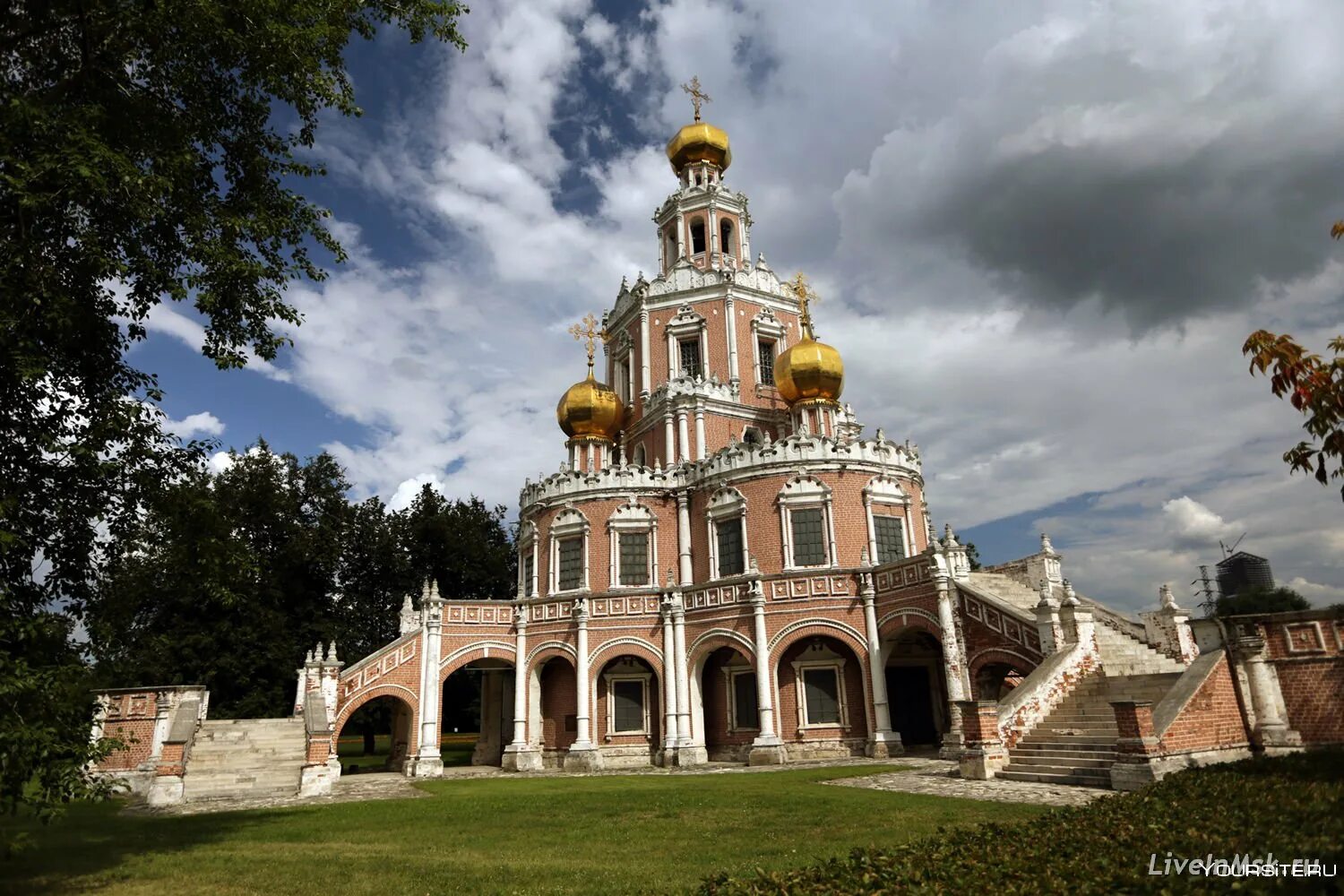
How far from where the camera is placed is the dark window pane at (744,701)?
27578mm

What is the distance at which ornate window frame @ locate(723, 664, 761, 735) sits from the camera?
1093 inches

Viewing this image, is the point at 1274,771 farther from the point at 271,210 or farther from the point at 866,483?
the point at 866,483

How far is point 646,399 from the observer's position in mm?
34844

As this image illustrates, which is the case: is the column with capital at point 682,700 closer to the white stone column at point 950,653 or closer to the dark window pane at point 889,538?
the dark window pane at point 889,538

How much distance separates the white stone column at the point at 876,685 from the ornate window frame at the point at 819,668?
1.36 m

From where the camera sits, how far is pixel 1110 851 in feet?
20.5

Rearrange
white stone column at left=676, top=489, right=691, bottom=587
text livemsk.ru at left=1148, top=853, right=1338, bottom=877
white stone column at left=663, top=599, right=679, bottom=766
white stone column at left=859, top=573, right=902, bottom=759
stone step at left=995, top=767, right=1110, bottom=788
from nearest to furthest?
text livemsk.ru at left=1148, top=853, right=1338, bottom=877
stone step at left=995, top=767, right=1110, bottom=788
white stone column at left=859, top=573, right=902, bottom=759
white stone column at left=663, top=599, right=679, bottom=766
white stone column at left=676, top=489, right=691, bottom=587

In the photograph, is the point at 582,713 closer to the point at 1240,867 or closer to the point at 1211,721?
the point at 1211,721

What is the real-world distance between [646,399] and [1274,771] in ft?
88.1

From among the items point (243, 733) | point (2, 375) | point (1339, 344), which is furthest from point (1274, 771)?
point (243, 733)

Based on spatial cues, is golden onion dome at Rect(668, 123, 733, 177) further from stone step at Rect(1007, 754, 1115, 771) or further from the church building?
stone step at Rect(1007, 754, 1115, 771)

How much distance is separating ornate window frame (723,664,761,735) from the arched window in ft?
65.1

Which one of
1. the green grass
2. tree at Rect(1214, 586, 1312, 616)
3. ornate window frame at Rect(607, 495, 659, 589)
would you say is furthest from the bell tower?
tree at Rect(1214, 586, 1312, 616)

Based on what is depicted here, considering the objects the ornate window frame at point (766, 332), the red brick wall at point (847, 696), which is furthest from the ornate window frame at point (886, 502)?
the ornate window frame at point (766, 332)
